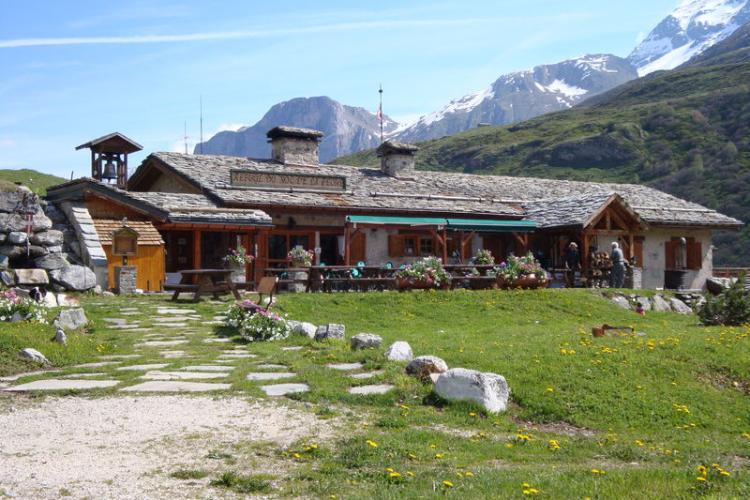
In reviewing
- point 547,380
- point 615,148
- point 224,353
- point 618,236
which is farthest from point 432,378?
point 615,148

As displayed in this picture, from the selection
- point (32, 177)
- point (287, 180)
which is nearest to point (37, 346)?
point (287, 180)

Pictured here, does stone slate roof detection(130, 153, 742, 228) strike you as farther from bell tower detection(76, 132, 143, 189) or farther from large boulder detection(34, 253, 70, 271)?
large boulder detection(34, 253, 70, 271)

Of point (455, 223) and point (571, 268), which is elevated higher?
point (455, 223)

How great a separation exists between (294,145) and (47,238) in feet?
48.9

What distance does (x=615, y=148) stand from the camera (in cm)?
9150

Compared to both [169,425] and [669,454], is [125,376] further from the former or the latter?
[669,454]

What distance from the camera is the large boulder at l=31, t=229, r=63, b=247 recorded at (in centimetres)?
1495

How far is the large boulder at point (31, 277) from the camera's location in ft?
46.8

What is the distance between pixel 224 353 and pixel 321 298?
6.85 m

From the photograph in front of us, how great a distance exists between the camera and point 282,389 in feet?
26.7

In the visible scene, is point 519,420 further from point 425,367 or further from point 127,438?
point 127,438

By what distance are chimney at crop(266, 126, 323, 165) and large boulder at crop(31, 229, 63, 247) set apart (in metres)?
14.0

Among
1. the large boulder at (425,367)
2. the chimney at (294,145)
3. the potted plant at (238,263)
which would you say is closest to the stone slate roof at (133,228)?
the potted plant at (238,263)

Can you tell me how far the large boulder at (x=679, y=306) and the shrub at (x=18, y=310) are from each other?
1833cm
